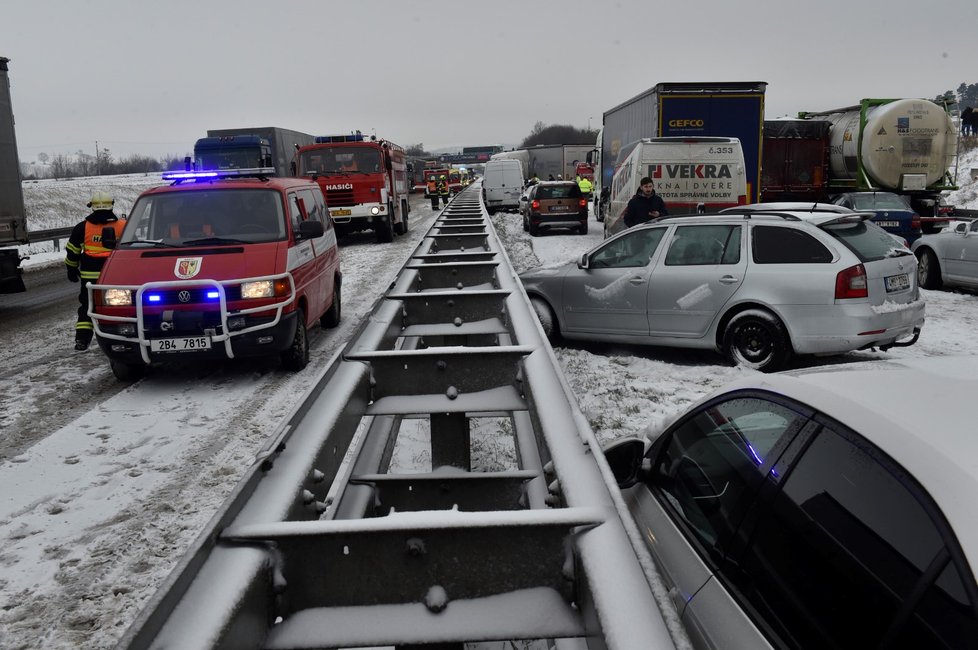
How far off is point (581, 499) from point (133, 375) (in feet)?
23.6

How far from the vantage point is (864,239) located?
789cm

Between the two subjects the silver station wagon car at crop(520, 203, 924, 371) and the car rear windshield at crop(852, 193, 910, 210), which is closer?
the silver station wagon car at crop(520, 203, 924, 371)

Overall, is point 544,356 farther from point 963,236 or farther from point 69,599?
point 963,236

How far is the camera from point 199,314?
7430mm

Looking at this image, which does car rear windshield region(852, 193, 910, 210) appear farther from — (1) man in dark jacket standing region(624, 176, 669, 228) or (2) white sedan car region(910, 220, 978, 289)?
(1) man in dark jacket standing region(624, 176, 669, 228)

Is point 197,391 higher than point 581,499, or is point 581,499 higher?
point 581,499

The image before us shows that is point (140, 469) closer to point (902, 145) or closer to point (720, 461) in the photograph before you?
point (720, 461)

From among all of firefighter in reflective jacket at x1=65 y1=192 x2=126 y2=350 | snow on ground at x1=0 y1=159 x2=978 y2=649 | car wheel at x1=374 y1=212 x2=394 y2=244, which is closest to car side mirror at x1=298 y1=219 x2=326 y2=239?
snow on ground at x1=0 y1=159 x2=978 y2=649

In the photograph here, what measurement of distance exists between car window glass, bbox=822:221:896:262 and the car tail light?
0.17 meters

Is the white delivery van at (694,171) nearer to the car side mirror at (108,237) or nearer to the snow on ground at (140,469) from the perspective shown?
the snow on ground at (140,469)

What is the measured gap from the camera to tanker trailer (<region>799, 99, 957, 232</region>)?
808 inches

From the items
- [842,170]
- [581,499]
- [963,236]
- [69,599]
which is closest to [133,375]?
[69,599]

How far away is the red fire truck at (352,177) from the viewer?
2147cm

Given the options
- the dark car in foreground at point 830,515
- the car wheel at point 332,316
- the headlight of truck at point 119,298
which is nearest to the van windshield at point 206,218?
the headlight of truck at point 119,298
